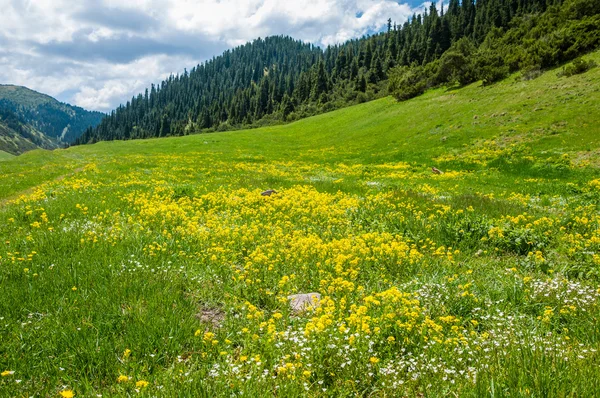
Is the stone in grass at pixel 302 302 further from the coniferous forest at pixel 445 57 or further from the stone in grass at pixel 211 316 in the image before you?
the coniferous forest at pixel 445 57

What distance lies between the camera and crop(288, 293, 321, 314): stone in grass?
5.00m

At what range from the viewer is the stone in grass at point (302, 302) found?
5.00 meters

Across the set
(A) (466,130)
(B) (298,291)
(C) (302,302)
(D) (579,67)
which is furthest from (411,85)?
(C) (302,302)

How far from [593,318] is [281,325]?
13.4 ft

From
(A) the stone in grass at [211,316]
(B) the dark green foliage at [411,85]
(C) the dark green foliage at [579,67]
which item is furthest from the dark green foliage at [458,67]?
(A) the stone in grass at [211,316]

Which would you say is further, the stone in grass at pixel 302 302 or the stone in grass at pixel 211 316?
the stone in grass at pixel 302 302

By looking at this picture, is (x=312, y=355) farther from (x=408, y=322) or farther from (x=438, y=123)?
(x=438, y=123)

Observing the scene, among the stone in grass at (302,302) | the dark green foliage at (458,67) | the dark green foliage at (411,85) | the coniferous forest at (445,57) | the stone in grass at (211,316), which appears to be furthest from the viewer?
the dark green foliage at (411,85)

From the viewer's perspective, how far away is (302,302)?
537 centimetres

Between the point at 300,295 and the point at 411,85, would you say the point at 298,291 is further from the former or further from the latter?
the point at 411,85

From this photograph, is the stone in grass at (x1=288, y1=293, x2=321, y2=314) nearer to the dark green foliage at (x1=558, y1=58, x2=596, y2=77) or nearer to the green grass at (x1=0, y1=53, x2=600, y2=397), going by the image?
the green grass at (x1=0, y1=53, x2=600, y2=397)

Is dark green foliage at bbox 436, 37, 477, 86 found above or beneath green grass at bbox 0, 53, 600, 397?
above

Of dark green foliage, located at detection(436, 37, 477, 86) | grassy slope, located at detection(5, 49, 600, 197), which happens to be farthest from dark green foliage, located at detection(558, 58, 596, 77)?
dark green foliage, located at detection(436, 37, 477, 86)

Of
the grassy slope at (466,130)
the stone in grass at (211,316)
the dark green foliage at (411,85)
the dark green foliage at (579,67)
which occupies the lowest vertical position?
the stone in grass at (211,316)
